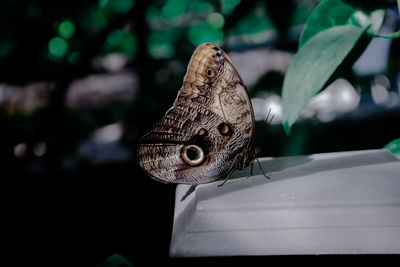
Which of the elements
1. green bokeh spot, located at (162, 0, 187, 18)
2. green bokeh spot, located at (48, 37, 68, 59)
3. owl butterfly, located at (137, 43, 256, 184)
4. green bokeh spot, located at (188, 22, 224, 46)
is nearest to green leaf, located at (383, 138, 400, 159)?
owl butterfly, located at (137, 43, 256, 184)

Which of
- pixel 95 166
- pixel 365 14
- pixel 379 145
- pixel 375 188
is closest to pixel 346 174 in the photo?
pixel 375 188

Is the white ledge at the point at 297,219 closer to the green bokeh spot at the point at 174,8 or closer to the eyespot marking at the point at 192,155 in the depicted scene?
the eyespot marking at the point at 192,155

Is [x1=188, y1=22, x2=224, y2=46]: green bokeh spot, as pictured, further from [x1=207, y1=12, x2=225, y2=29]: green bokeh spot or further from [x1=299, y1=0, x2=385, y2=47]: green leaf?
[x1=299, y1=0, x2=385, y2=47]: green leaf

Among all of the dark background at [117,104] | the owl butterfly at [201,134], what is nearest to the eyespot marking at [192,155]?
the owl butterfly at [201,134]

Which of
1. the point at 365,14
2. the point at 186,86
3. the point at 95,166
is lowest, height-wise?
the point at 95,166

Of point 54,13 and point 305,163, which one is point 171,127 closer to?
point 305,163

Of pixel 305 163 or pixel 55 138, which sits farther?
pixel 55 138


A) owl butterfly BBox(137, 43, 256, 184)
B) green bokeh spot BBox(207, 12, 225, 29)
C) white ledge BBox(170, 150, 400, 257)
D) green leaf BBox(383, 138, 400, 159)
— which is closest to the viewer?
white ledge BBox(170, 150, 400, 257)
